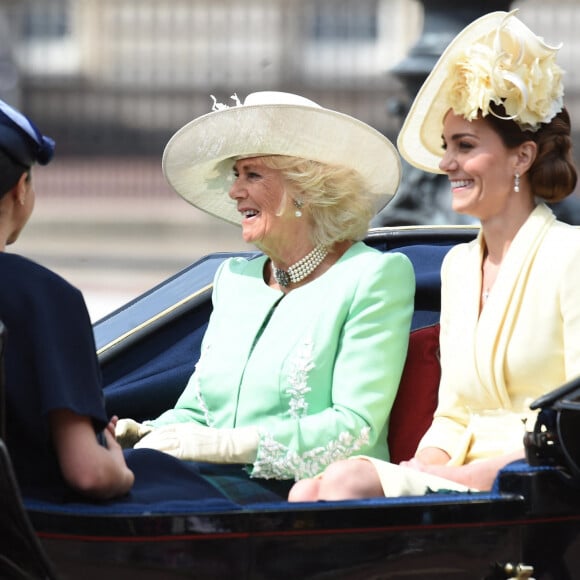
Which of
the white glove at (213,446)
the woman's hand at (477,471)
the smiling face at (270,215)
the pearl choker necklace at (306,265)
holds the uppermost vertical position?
the smiling face at (270,215)

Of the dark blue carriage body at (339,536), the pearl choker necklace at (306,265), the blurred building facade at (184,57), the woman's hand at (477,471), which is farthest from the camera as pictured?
the blurred building facade at (184,57)

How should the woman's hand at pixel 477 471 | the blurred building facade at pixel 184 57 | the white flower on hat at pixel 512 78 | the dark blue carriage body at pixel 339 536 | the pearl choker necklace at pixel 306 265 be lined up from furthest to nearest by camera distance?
the blurred building facade at pixel 184 57, the pearl choker necklace at pixel 306 265, the white flower on hat at pixel 512 78, the woman's hand at pixel 477 471, the dark blue carriage body at pixel 339 536

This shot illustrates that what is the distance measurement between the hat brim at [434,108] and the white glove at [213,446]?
83cm

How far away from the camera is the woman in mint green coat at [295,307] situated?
362 cm

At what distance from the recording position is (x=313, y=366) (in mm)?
3688

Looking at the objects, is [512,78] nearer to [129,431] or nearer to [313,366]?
[313,366]

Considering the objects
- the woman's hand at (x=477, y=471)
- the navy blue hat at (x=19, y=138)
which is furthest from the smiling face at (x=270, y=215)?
the navy blue hat at (x=19, y=138)

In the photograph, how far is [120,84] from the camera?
19453 mm

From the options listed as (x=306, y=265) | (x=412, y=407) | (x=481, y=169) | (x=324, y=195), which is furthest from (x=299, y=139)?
(x=412, y=407)

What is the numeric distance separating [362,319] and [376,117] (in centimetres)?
1452

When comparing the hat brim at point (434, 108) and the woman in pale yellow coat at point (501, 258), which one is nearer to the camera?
the woman in pale yellow coat at point (501, 258)

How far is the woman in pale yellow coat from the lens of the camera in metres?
3.44

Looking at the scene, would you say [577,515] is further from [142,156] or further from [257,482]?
[142,156]

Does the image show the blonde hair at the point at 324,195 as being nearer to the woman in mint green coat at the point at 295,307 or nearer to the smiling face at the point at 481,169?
the woman in mint green coat at the point at 295,307
